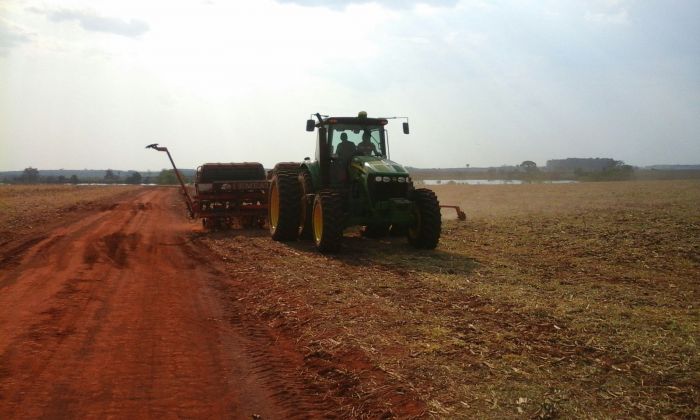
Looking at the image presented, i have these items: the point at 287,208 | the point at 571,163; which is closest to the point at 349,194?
the point at 287,208

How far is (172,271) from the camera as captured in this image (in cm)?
978

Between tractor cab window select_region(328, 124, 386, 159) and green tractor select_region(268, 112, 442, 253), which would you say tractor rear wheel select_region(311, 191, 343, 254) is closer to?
green tractor select_region(268, 112, 442, 253)

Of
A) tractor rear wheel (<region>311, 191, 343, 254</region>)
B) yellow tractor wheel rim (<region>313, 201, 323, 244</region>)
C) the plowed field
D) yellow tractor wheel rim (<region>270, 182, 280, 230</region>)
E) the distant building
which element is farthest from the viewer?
the distant building

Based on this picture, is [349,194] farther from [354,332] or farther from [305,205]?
[354,332]

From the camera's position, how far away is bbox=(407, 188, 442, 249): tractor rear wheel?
11.4 metres

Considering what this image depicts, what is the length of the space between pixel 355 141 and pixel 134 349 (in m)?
8.12

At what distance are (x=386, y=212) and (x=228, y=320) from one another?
210 inches

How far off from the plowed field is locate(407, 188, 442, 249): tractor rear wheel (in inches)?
17.1

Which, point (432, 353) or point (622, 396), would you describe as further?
point (432, 353)

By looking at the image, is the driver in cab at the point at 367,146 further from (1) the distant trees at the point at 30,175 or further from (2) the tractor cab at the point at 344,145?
(1) the distant trees at the point at 30,175

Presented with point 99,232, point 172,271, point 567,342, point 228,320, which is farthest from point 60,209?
point 567,342

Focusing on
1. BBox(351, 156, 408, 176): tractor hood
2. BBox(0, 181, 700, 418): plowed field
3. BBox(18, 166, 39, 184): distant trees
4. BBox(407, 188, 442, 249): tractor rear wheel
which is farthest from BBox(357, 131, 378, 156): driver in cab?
BBox(18, 166, 39, 184): distant trees

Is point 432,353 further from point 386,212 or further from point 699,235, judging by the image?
point 699,235

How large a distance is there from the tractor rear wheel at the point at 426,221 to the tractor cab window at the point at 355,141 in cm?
171
